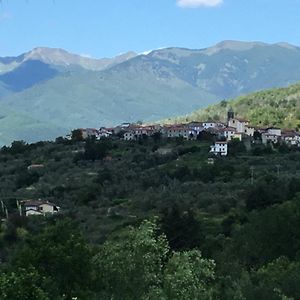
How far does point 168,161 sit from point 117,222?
95.1ft

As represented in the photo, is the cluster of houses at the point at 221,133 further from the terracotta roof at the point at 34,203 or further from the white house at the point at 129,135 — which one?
the terracotta roof at the point at 34,203

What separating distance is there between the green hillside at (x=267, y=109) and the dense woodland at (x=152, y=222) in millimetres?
27780

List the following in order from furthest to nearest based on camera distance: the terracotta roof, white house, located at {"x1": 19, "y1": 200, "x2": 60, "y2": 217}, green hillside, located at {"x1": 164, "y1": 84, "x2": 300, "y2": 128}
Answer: green hillside, located at {"x1": 164, "y1": 84, "x2": 300, "y2": 128} → the terracotta roof → white house, located at {"x1": 19, "y1": 200, "x2": 60, "y2": 217}

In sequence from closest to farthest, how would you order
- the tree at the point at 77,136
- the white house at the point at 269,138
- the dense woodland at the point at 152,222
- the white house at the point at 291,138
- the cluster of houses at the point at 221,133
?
the dense woodland at the point at 152,222, the white house at the point at 269,138, the cluster of houses at the point at 221,133, the white house at the point at 291,138, the tree at the point at 77,136

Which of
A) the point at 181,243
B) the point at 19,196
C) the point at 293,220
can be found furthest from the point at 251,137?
the point at 293,220

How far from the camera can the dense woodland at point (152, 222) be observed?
16719 millimetres

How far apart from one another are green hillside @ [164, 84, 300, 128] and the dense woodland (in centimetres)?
2778

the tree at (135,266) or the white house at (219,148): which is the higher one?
the tree at (135,266)

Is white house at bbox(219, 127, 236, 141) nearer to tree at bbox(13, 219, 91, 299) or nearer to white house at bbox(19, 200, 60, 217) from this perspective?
white house at bbox(19, 200, 60, 217)

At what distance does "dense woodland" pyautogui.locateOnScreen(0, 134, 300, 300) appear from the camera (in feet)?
54.9

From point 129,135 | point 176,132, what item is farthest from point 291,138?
point 129,135

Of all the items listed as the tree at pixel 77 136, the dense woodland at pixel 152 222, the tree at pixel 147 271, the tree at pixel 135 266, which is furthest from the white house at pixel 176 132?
the tree at pixel 135 266

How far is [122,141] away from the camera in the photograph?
105 metres

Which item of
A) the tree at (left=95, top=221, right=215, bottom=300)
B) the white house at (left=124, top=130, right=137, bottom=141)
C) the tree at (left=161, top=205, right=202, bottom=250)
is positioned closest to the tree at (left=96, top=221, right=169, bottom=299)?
the tree at (left=95, top=221, right=215, bottom=300)
